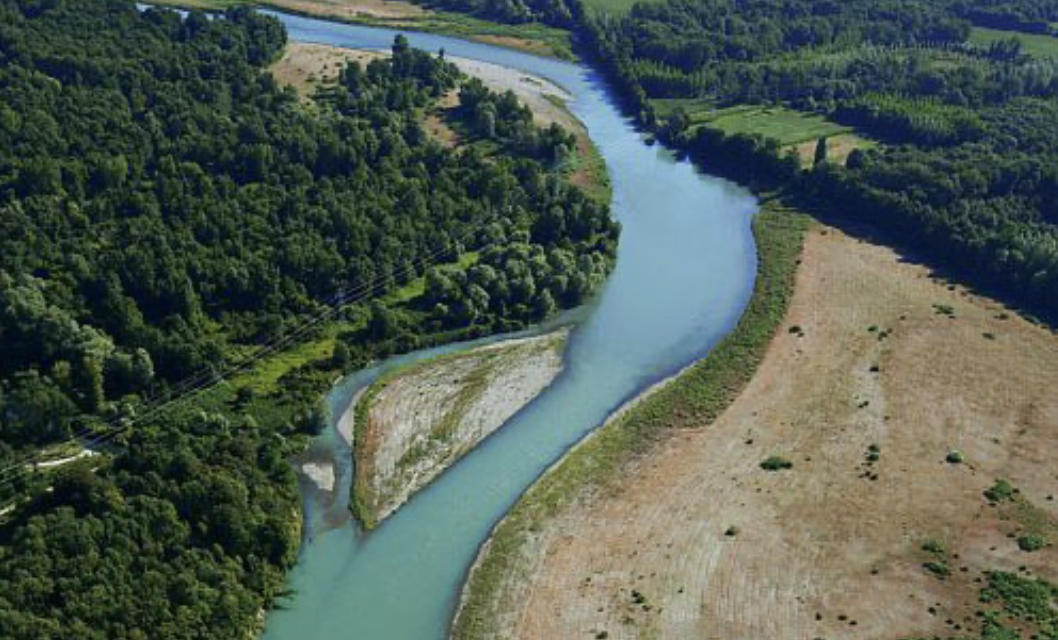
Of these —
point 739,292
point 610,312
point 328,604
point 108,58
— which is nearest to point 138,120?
point 108,58

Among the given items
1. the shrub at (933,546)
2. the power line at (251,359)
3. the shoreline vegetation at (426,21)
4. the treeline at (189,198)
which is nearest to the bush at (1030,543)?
the shrub at (933,546)

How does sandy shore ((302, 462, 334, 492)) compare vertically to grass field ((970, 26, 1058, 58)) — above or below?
below

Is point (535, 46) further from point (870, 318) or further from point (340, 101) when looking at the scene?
point (870, 318)

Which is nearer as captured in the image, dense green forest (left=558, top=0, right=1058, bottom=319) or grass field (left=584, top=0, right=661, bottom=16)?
dense green forest (left=558, top=0, right=1058, bottom=319)

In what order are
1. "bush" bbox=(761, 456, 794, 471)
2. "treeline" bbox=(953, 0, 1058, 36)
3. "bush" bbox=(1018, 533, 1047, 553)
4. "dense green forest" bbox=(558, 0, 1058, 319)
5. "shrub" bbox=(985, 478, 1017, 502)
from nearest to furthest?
"bush" bbox=(1018, 533, 1047, 553) → "shrub" bbox=(985, 478, 1017, 502) → "bush" bbox=(761, 456, 794, 471) → "dense green forest" bbox=(558, 0, 1058, 319) → "treeline" bbox=(953, 0, 1058, 36)

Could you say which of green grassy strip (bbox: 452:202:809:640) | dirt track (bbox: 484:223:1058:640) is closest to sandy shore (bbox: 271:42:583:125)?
green grassy strip (bbox: 452:202:809:640)

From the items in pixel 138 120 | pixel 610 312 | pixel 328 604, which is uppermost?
pixel 138 120

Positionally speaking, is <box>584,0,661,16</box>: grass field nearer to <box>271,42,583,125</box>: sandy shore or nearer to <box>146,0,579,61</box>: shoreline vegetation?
<box>146,0,579,61</box>: shoreline vegetation
